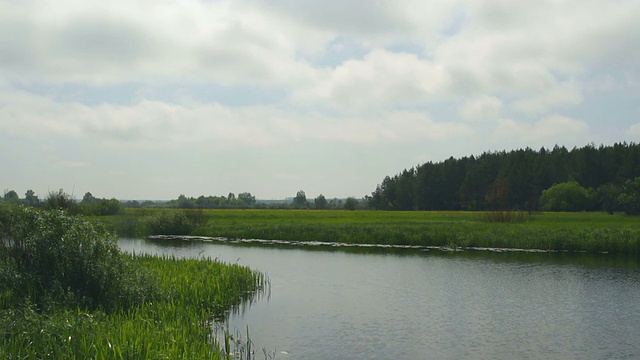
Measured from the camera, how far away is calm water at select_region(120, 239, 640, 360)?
16734 mm

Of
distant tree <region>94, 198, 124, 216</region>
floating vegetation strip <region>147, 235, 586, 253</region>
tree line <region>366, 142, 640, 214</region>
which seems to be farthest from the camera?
tree line <region>366, 142, 640, 214</region>

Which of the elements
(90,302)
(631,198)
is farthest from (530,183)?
(90,302)

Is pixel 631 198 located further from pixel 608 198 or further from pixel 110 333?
pixel 110 333

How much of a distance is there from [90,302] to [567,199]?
9857 centimetres

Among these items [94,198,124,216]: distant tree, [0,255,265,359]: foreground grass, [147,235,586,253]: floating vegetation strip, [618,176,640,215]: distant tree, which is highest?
[618,176,640,215]: distant tree

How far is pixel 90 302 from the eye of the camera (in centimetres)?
1712

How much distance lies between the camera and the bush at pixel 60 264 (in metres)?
17.1

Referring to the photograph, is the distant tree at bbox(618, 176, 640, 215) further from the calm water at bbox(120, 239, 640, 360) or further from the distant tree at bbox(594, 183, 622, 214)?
the calm water at bbox(120, 239, 640, 360)

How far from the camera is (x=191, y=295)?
20.3m

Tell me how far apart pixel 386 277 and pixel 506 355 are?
47.9 ft

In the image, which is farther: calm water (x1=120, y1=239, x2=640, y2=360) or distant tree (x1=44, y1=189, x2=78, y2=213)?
distant tree (x1=44, y1=189, x2=78, y2=213)

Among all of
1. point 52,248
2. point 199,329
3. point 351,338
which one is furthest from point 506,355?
point 52,248

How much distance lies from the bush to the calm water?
4.30 meters

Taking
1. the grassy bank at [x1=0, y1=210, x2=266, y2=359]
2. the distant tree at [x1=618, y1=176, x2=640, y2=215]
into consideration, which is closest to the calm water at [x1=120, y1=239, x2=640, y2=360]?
the grassy bank at [x1=0, y1=210, x2=266, y2=359]
